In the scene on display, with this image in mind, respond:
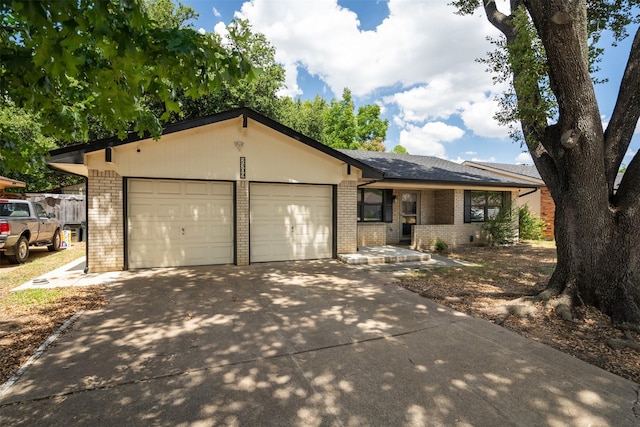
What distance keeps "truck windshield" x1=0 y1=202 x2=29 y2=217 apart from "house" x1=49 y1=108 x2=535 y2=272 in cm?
288

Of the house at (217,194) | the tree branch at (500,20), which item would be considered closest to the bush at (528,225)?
the house at (217,194)

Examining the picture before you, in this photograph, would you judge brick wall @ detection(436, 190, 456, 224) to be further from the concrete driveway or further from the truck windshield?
the truck windshield

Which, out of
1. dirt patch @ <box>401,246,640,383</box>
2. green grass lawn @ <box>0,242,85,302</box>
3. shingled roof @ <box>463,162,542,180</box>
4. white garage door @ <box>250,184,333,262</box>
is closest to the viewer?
dirt patch @ <box>401,246,640,383</box>

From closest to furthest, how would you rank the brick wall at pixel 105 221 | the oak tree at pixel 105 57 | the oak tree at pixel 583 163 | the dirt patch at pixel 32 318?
the oak tree at pixel 105 57 < the dirt patch at pixel 32 318 < the oak tree at pixel 583 163 < the brick wall at pixel 105 221

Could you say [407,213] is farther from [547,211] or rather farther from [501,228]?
[547,211]

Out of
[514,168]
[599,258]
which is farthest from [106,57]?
[514,168]

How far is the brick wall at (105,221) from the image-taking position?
7637 millimetres

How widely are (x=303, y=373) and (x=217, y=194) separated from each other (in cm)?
643

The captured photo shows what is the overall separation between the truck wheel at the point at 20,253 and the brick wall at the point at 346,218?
30.2 feet

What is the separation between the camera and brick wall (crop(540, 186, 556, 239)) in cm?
1736

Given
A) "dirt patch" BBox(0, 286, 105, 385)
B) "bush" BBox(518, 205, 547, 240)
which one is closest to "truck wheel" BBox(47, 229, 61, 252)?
"dirt patch" BBox(0, 286, 105, 385)

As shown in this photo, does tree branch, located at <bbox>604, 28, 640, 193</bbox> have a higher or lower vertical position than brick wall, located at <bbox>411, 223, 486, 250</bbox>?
higher

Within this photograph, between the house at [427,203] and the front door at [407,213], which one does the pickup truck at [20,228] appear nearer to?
the house at [427,203]

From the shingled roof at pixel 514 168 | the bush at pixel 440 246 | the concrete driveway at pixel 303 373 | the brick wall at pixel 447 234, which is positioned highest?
the shingled roof at pixel 514 168
